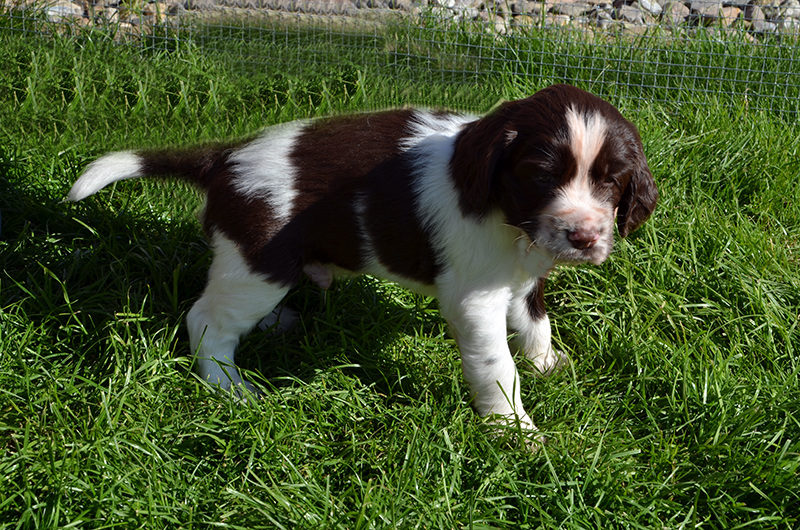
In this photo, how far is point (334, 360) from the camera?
3299 mm

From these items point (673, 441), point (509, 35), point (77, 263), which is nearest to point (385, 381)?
point (673, 441)

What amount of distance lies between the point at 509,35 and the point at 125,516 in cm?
432

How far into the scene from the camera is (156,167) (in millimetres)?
3205

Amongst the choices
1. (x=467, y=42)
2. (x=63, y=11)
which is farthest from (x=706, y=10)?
(x=63, y=11)

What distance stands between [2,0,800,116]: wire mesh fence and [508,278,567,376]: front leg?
224 centimetres

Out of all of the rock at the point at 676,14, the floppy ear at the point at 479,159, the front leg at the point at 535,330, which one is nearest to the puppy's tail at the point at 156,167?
the floppy ear at the point at 479,159

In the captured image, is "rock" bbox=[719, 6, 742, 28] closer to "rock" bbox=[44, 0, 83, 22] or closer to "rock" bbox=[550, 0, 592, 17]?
"rock" bbox=[550, 0, 592, 17]

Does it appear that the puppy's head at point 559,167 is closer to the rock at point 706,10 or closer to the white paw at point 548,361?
the white paw at point 548,361

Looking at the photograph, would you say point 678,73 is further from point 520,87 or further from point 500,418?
point 500,418

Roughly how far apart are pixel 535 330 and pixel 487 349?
0.53 metres

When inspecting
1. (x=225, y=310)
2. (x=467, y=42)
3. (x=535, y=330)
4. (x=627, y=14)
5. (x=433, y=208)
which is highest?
(x=627, y=14)

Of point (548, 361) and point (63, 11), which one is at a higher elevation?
point (63, 11)

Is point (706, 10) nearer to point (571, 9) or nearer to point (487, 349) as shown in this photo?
point (571, 9)

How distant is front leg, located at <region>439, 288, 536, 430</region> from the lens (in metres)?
2.79
